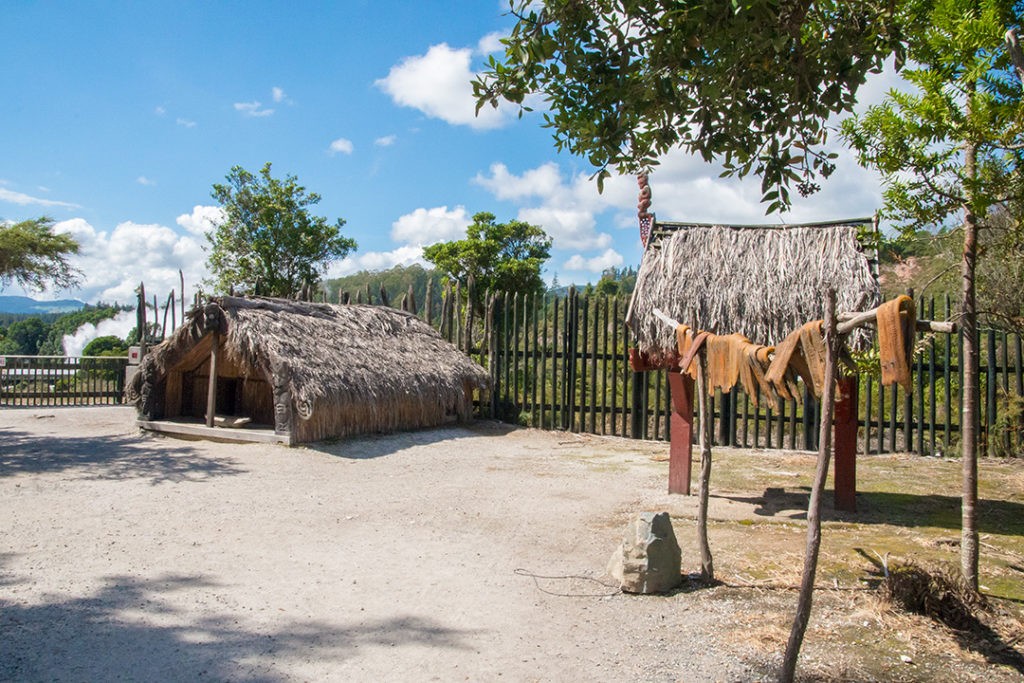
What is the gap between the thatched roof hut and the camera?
32.7 feet

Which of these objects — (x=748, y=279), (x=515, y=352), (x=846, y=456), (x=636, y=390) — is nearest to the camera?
(x=846, y=456)

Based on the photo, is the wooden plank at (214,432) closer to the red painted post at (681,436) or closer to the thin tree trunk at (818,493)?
the red painted post at (681,436)

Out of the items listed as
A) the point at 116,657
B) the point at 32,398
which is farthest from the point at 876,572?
the point at 32,398

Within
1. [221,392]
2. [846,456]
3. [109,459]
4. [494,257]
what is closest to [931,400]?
[846,456]

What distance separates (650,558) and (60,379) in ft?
58.4

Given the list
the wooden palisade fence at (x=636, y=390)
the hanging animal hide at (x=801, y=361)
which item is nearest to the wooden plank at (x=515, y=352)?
the wooden palisade fence at (x=636, y=390)

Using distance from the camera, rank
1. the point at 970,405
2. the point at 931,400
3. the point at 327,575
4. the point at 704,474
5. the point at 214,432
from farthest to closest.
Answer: the point at 214,432 → the point at 931,400 → the point at 704,474 → the point at 327,575 → the point at 970,405

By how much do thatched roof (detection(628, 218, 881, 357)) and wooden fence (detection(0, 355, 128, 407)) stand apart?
14.8 m

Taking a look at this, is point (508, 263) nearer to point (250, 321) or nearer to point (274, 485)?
point (250, 321)

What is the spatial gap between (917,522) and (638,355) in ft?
10.9

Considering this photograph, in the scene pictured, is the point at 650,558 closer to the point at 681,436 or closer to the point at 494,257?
the point at 681,436

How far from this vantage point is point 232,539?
5.62 metres

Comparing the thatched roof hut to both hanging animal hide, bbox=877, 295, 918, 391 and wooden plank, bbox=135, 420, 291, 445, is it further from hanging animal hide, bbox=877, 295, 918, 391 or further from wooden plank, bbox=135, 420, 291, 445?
hanging animal hide, bbox=877, 295, 918, 391

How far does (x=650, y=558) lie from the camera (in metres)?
4.52
